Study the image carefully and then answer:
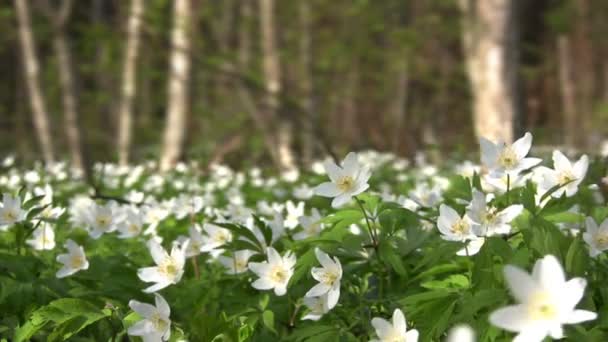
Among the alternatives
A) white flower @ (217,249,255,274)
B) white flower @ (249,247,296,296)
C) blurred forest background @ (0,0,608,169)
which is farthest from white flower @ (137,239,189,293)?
blurred forest background @ (0,0,608,169)

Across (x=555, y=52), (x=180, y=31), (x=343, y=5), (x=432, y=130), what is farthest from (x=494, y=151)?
(x=555, y=52)

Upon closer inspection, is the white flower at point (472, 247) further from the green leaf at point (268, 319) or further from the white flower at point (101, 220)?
the white flower at point (101, 220)

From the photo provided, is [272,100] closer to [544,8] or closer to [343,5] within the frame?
[343,5]

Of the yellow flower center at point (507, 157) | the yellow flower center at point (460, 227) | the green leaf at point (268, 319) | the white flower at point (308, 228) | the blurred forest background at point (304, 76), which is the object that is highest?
the yellow flower center at point (507, 157)

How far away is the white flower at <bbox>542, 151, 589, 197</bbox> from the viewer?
190 cm

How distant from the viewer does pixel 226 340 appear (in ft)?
5.33

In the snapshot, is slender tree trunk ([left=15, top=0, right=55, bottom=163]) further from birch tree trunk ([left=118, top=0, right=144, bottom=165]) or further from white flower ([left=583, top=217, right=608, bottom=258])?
white flower ([left=583, top=217, right=608, bottom=258])

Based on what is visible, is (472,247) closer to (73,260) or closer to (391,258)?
(391,258)

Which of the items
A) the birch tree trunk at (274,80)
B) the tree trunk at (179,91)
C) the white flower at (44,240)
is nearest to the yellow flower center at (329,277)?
the white flower at (44,240)

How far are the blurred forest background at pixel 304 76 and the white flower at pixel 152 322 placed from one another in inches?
102

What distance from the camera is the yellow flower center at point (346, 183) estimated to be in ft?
6.28

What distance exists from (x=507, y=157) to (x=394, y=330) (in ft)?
1.96

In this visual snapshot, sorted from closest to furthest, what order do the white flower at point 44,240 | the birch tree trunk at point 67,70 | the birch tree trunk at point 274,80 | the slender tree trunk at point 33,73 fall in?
the white flower at point 44,240 < the birch tree trunk at point 67,70 < the birch tree trunk at point 274,80 < the slender tree trunk at point 33,73

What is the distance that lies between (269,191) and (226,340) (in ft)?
11.3
